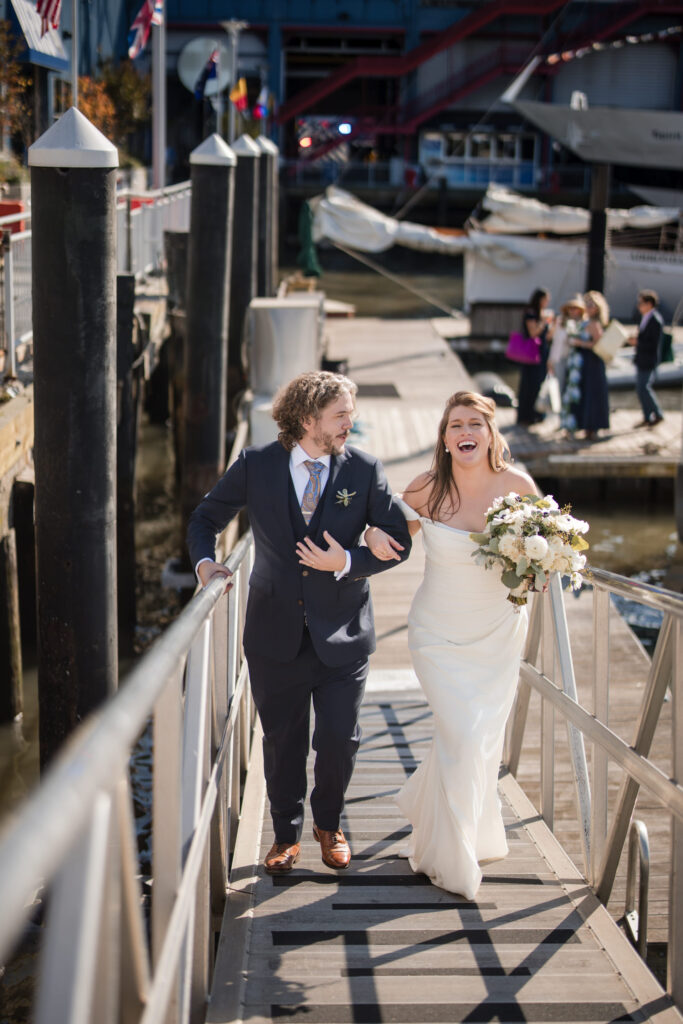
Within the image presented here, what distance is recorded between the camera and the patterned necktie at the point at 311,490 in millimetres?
3949

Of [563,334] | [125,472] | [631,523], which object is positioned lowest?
[631,523]

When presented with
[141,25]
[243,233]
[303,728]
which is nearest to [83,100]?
[141,25]

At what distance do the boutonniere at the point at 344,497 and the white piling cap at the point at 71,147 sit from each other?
6.96ft

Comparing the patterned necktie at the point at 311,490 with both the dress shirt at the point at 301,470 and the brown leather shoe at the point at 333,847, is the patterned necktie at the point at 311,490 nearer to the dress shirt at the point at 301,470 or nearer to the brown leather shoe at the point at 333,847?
the dress shirt at the point at 301,470

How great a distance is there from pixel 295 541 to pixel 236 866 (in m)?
1.12

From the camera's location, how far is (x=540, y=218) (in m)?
28.4

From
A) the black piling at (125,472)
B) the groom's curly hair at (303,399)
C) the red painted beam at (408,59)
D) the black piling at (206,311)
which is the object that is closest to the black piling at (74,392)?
the groom's curly hair at (303,399)

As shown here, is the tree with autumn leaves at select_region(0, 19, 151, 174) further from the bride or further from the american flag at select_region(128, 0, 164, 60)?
the bride

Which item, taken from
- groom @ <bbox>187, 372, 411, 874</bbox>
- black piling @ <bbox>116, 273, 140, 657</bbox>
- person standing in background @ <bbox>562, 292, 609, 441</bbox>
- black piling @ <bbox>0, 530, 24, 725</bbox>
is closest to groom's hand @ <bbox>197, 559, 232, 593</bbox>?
groom @ <bbox>187, 372, 411, 874</bbox>

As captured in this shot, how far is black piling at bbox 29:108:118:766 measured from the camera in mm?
5234

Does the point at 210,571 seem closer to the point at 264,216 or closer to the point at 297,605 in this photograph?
the point at 297,605

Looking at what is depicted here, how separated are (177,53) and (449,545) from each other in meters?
43.4

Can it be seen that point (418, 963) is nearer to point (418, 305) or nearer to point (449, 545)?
point (449, 545)

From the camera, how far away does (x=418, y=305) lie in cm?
3372
